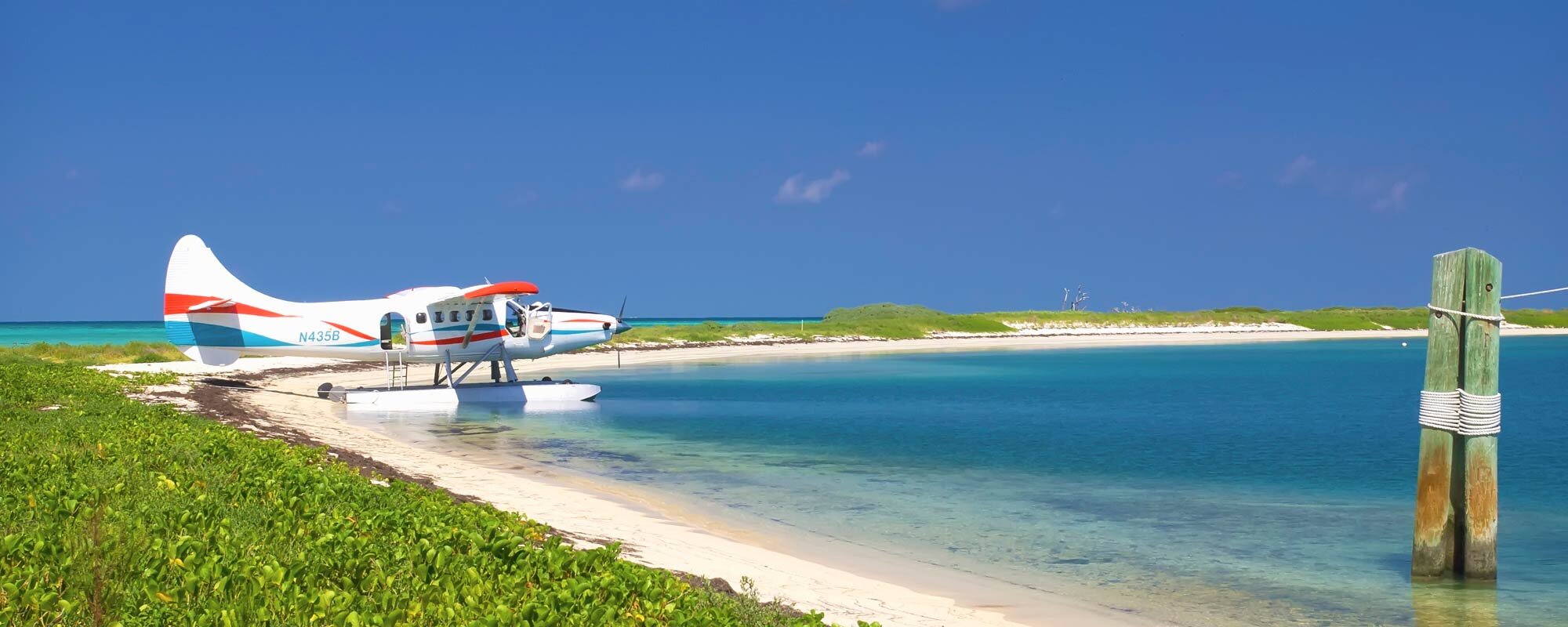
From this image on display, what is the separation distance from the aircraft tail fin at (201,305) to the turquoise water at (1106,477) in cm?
375

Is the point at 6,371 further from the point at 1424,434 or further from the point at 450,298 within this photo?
the point at 1424,434

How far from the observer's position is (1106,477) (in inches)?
638

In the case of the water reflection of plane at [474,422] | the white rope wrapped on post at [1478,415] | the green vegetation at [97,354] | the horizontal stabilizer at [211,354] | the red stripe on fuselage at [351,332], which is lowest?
the water reflection of plane at [474,422]

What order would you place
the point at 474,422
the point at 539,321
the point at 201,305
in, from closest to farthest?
the point at 474,422 → the point at 201,305 → the point at 539,321

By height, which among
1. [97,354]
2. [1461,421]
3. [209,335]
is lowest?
[97,354]

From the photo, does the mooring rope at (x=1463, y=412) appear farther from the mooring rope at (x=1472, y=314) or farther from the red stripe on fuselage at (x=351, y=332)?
the red stripe on fuselage at (x=351, y=332)

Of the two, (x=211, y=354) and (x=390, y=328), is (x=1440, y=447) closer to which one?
(x=390, y=328)

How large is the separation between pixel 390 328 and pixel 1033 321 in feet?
242

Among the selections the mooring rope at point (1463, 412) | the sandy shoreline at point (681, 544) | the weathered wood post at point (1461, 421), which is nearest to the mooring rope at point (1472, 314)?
the weathered wood post at point (1461, 421)

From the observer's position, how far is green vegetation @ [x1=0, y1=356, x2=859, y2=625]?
5.14 meters

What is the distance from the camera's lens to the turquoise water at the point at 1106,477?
949 centimetres

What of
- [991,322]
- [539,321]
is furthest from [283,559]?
[991,322]

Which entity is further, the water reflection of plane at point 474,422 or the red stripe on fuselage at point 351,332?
the red stripe on fuselage at point 351,332

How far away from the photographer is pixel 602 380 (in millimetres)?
37156
